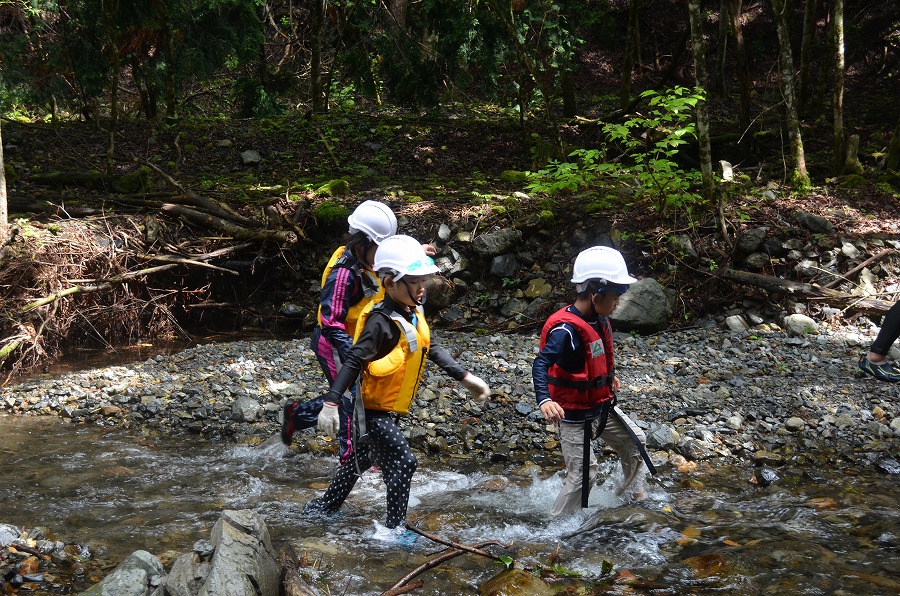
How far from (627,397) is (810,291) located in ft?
11.1

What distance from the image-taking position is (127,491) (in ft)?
17.0

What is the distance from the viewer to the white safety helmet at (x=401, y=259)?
3.97 metres

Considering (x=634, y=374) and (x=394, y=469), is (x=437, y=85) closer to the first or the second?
(x=634, y=374)

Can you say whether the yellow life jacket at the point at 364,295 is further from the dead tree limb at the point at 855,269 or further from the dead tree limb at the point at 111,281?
the dead tree limb at the point at 855,269

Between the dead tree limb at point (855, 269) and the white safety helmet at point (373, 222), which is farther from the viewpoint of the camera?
the dead tree limb at point (855, 269)

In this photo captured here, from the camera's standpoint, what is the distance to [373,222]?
4551 millimetres

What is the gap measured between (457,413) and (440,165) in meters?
7.65

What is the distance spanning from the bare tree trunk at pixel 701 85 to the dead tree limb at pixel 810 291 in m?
1.33

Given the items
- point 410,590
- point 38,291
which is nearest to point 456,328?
point 38,291

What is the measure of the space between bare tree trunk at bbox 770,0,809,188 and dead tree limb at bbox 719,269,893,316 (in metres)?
2.65

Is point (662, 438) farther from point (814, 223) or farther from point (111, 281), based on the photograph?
point (111, 281)

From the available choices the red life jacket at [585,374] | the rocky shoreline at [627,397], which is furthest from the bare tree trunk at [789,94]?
the red life jacket at [585,374]

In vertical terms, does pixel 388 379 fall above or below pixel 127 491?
above

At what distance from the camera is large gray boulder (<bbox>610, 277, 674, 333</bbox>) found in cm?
892
